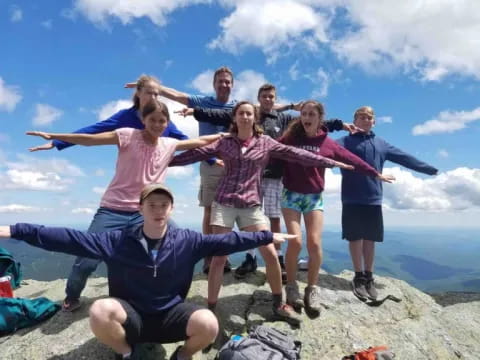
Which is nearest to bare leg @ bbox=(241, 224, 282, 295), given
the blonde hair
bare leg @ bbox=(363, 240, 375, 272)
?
bare leg @ bbox=(363, 240, 375, 272)

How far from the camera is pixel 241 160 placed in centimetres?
697

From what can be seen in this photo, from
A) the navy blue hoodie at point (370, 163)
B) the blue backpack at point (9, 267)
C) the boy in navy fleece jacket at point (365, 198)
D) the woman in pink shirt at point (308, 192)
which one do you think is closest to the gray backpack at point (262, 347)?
the woman in pink shirt at point (308, 192)

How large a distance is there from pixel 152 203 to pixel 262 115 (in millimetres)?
4809

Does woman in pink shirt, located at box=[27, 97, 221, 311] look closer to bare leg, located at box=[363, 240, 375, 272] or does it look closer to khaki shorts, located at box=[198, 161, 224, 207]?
khaki shorts, located at box=[198, 161, 224, 207]

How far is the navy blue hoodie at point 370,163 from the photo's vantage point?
9461 millimetres

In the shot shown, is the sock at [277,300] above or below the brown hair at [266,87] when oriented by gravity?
below

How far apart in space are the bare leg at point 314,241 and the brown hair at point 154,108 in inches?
161

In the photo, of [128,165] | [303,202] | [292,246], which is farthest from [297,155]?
[128,165]

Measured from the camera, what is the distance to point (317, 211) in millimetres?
7766

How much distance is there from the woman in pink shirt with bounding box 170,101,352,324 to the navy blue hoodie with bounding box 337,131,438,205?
107 inches

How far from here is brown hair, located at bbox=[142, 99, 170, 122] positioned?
21.3 feet

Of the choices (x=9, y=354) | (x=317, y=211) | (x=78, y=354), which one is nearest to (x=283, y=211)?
(x=317, y=211)

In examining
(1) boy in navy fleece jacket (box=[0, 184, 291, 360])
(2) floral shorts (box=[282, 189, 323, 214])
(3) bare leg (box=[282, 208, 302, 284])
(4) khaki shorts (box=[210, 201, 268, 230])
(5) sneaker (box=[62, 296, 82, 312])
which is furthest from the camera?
(2) floral shorts (box=[282, 189, 323, 214])

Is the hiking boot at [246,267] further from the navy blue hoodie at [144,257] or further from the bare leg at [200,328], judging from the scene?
the bare leg at [200,328]
